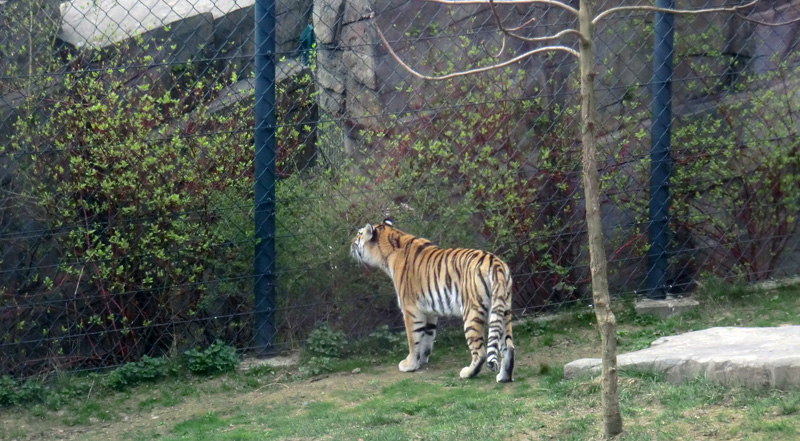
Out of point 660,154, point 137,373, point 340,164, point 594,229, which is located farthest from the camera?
point 660,154

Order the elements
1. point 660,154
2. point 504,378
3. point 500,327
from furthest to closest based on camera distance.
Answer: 1. point 660,154
2. point 500,327
3. point 504,378

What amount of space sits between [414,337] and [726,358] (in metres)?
2.36

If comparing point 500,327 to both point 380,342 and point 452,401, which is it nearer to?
point 452,401

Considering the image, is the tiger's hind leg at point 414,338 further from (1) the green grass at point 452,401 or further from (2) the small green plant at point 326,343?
(2) the small green plant at point 326,343

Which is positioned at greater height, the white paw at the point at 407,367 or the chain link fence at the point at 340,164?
the chain link fence at the point at 340,164

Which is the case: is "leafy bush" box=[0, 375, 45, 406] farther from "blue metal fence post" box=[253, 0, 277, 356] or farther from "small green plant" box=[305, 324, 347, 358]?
"small green plant" box=[305, 324, 347, 358]

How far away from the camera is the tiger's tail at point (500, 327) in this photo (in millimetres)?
5844

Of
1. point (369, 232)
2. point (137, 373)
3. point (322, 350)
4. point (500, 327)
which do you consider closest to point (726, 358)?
point (500, 327)

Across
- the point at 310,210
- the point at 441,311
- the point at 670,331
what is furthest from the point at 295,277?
the point at 670,331

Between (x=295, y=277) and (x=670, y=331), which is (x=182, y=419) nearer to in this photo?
(x=295, y=277)

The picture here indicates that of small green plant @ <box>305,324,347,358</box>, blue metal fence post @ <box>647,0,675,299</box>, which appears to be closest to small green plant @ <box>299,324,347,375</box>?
small green plant @ <box>305,324,347,358</box>

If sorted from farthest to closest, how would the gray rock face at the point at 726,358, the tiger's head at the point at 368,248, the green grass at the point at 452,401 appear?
the tiger's head at the point at 368,248 → the gray rock face at the point at 726,358 → the green grass at the point at 452,401

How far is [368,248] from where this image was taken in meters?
6.74

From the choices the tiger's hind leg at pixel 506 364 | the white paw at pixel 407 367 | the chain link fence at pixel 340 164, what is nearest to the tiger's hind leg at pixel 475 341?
the tiger's hind leg at pixel 506 364
